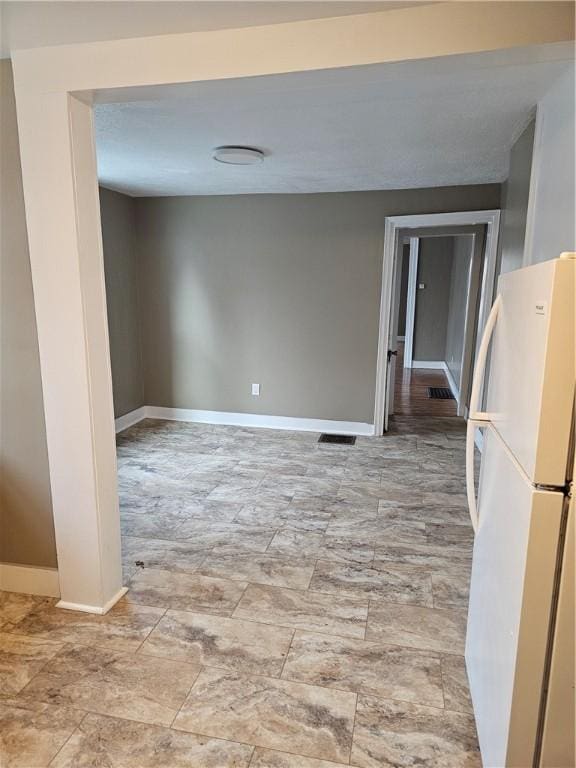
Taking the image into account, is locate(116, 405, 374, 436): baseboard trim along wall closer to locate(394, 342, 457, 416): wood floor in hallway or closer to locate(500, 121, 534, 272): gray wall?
locate(394, 342, 457, 416): wood floor in hallway

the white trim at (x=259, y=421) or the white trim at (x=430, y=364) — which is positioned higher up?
the white trim at (x=430, y=364)

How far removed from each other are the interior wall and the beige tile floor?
1.72 meters

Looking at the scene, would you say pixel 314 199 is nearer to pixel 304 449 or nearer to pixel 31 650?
pixel 304 449

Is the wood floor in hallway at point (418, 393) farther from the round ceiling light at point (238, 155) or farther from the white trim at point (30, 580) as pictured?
the white trim at point (30, 580)

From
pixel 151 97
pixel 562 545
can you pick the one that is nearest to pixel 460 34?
pixel 151 97

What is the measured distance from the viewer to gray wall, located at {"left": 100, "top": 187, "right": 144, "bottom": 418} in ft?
15.5

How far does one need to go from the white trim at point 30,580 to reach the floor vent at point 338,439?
284cm

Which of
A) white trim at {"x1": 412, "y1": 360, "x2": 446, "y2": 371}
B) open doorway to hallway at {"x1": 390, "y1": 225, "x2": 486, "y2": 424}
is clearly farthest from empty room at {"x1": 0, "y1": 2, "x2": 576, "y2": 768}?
white trim at {"x1": 412, "y1": 360, "x2": 446, "y2": 371}

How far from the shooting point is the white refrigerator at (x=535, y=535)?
3.45 feet

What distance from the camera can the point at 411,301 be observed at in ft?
28.8

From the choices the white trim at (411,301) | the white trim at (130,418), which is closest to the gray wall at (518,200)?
the white trim at (130,418)

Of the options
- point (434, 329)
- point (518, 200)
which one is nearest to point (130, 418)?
point (518, 200)

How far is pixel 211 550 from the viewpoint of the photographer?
2805 millimetres

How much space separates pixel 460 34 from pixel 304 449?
3.49 meters
